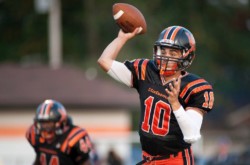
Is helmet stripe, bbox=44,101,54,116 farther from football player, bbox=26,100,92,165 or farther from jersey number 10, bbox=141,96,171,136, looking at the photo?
jersey number 10, bbox=141,96,171,136

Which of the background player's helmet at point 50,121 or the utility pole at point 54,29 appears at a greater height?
the utility pole at point 54,29

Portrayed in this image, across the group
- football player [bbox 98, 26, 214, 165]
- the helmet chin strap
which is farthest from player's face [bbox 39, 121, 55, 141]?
the helmet chin strap

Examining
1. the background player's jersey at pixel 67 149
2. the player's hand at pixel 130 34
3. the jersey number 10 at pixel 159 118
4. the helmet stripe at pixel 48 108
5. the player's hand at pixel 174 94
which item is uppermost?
the player's hand at pixel 130 34

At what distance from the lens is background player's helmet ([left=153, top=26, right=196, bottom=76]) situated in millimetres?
6734

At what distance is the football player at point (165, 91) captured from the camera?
6.73m

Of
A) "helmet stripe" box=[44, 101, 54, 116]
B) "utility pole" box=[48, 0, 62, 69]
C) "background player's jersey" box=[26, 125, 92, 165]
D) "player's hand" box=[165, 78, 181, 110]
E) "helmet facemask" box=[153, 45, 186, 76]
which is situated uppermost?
"utility pole" box=[48, 0, 62, 69]

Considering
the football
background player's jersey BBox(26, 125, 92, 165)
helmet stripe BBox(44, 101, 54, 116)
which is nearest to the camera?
the football

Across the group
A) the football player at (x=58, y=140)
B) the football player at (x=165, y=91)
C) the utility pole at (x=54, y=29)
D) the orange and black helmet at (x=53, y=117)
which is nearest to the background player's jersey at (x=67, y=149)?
the football player at (x=58, y=140)

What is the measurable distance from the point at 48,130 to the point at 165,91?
283 centimetres

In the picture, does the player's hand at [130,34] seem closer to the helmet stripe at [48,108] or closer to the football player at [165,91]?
the football player at [165,91]

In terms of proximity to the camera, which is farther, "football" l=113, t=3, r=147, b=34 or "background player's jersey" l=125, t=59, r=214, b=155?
"football" l=113, t=3, r=147, b=34

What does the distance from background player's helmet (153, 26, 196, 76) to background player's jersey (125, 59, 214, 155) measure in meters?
0.12

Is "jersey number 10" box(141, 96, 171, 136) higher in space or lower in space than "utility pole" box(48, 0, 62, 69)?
lower

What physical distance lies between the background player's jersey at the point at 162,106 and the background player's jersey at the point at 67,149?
230cm
